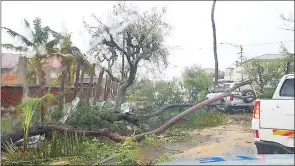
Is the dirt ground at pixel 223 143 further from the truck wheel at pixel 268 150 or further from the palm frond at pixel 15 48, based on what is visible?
the palm frond at pixel 15 48

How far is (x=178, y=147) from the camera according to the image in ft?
27.3

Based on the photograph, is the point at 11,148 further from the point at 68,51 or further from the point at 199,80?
the point at 199,80

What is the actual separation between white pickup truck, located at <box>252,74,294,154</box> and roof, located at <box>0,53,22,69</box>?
8307mm

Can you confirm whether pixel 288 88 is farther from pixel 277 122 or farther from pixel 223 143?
pixel 223 143

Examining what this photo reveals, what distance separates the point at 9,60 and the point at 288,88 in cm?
918

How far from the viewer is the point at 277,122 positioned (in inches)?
190

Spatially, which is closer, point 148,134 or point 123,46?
point 148,134

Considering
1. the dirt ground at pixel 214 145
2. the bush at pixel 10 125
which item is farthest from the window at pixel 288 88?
the bush at pixel 10 125

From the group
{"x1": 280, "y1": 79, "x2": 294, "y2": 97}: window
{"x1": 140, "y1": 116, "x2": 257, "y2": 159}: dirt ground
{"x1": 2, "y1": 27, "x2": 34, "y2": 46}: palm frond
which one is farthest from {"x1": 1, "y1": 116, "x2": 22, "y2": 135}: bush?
{"x1": 280, "y1": 79, "x2": 294, "y2": 97}: window

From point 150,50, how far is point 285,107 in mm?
13507

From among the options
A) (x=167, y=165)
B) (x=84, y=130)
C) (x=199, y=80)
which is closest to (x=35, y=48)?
(x=84, y=130)

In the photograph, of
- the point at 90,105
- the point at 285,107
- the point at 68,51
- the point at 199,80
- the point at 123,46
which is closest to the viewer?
the point at 285,107

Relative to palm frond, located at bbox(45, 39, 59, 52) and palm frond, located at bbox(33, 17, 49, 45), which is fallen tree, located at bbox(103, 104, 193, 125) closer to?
palm frond, located at bbox(45, 39, 59, 52)

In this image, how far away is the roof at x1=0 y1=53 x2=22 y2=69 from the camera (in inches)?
439
